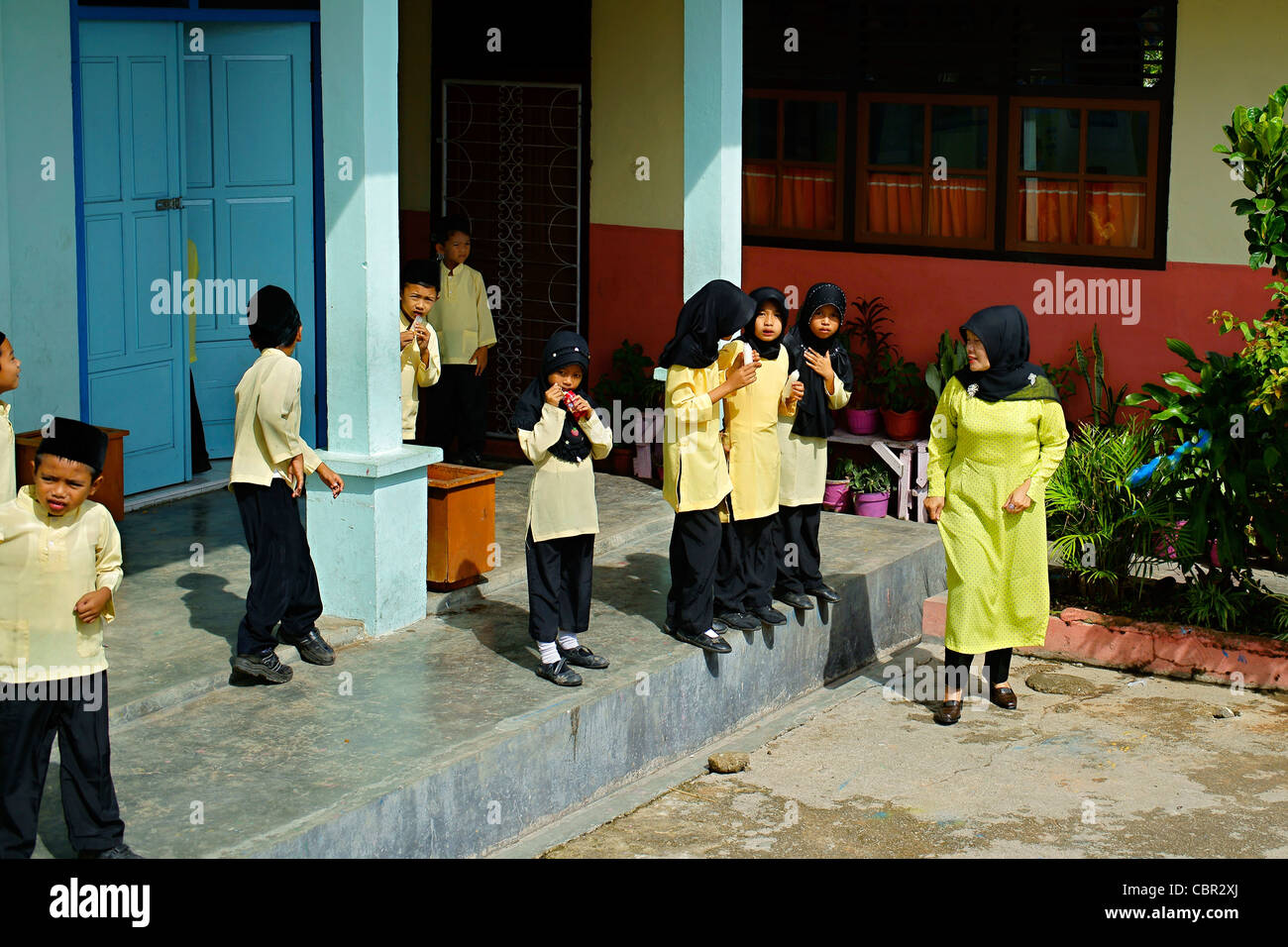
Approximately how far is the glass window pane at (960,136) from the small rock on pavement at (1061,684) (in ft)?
12.0

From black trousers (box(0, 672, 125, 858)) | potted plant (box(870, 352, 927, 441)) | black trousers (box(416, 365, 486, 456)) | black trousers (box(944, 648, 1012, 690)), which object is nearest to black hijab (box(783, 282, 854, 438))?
black trousers (box(944, 648, 1012, 690))

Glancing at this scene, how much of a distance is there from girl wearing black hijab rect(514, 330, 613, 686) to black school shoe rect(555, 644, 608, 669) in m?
0.08

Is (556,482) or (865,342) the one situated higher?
(865,342)

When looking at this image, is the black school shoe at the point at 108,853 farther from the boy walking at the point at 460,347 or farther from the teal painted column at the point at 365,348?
the boy walking at the point at 460,347

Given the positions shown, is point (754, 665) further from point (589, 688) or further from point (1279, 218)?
point (1279, 218)

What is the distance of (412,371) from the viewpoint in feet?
29.0

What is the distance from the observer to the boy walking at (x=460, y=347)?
10.1 metres

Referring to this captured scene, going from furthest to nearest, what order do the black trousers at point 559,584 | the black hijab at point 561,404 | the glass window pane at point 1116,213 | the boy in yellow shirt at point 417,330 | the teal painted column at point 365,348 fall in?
the glass window pane at point 1116,213 < the boy in yellow shirt at point 417,330 < the teal painted column at point 365,348 < the black trousers at point 559,584 < the black hijab at point 561,404

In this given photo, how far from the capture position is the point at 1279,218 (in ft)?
26.0

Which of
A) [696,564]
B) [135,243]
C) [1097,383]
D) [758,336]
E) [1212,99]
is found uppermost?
[1212,99]

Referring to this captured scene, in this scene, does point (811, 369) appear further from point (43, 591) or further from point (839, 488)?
point (43, 591)

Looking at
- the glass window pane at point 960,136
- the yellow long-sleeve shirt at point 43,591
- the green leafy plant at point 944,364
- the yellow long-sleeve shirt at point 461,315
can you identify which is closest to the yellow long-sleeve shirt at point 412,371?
the yellow long-sleeve shirt at point 461,315

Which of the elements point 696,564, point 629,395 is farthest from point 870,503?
point 696,564

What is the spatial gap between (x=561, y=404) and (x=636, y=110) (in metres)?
4.71
